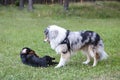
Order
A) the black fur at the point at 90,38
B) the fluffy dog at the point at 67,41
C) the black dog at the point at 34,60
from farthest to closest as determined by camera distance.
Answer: the black fur at the point at 90,38
the fluffy dog at the point at 67,41
the black dog at the point at 34,60

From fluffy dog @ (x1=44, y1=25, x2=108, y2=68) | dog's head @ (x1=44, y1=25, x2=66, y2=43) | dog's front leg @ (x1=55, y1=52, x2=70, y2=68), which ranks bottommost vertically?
dog's front leg @ (x1=55, y1=52, x2=70, y2=68)

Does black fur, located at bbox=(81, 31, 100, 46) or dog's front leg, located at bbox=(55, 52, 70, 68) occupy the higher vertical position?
black fur, located at bbox=(81, 31, 100, 46)

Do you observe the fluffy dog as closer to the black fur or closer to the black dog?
the black fur

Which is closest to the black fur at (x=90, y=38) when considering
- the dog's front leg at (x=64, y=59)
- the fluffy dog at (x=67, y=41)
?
Answer: the fluffy dog at (x=67, y=41)

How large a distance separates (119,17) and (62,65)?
21.6m

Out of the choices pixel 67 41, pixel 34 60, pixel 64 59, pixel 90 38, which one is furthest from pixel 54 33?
pixel 90 38

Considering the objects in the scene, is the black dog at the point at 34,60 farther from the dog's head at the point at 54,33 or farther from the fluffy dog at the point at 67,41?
the dog's head at the point at 54,33

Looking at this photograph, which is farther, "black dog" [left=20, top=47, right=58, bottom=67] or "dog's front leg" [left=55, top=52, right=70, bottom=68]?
"dog's front leg" [left=55, top=52, right=70, bottom=68]

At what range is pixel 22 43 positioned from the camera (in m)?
13.8

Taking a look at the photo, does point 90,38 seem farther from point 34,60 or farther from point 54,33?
point 34,60

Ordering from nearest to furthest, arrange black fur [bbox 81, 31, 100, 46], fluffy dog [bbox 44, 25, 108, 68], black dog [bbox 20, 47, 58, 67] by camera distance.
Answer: black dog [bbox 20, 47, 58, 67] → fluffy dog [bbox 44, 25, 108, 68] → black fur [bbox 81, 31, 100, 46]

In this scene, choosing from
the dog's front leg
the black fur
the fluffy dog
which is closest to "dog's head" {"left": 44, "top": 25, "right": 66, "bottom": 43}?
the fluffy dog

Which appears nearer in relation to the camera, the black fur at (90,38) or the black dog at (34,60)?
the black dog at (34,60)

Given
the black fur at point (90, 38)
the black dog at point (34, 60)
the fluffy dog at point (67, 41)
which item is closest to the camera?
the black dog at point (34, 60)
